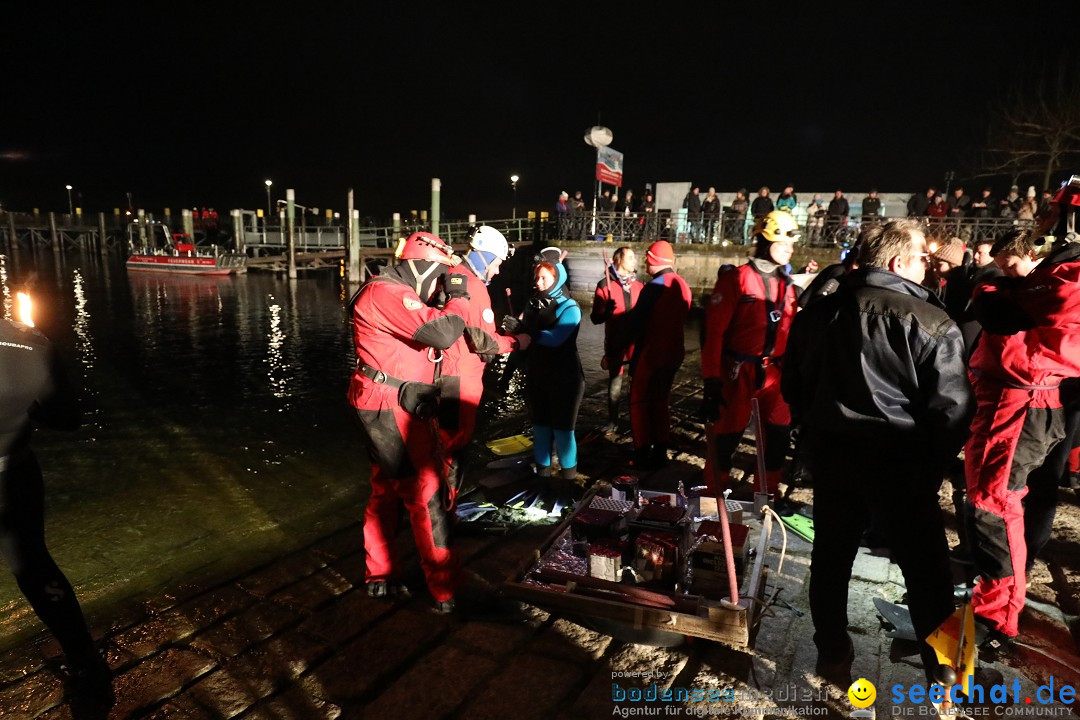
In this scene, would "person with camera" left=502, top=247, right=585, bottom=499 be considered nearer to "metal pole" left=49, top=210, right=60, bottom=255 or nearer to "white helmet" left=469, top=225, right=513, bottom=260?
"white helmet" left=469, top=225, right=513, bottom=260

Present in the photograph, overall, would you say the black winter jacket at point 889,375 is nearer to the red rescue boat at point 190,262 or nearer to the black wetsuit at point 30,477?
the black wetsuit at point 30,477

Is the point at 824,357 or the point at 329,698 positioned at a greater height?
the point at 824,357

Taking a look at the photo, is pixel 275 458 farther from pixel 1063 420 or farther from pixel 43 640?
pixel 1063 420

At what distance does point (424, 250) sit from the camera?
319 centimetres

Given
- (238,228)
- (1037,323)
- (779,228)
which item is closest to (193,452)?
(779,228)

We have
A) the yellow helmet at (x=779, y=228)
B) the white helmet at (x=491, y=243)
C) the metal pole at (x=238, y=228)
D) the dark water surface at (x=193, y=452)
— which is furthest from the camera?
the metal pole at (x=238, y=228)

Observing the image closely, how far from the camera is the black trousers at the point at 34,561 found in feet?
7.72

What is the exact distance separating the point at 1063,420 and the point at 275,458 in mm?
6157

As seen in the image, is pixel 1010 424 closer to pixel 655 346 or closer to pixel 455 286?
pixel 655 346

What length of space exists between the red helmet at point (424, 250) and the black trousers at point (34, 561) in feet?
6.20

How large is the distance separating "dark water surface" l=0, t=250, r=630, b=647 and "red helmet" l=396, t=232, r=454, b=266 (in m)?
1.20

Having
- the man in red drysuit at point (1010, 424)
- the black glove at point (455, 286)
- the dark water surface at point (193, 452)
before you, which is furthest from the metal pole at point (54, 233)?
the man in red drysuit at point (1010, 424)

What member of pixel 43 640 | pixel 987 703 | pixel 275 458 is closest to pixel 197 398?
pixel 275 458

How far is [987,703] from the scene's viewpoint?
2.48 m
